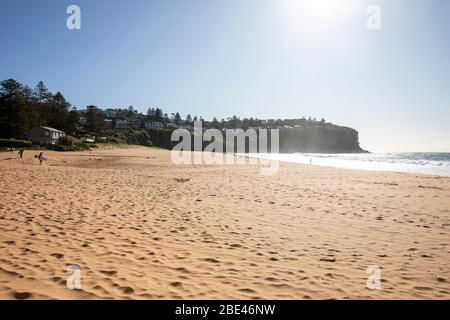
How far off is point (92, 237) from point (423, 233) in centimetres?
988

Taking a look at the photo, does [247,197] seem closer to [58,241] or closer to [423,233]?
[423,233]

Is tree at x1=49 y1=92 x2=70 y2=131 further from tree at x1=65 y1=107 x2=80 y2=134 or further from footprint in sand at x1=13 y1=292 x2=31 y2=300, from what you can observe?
footprint in sand at x1=13 y1=292 x2=31 y2=300

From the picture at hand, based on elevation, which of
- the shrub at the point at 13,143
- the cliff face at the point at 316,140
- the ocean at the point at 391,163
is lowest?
the ocean at the point at 391,163

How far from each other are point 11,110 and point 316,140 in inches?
6754

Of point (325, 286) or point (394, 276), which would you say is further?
point (394, 276)

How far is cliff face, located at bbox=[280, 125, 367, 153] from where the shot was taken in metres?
→ 187

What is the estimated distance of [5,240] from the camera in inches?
256

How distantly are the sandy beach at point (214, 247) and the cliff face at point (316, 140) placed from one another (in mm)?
177887

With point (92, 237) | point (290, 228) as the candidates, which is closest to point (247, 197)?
point (290, 228)

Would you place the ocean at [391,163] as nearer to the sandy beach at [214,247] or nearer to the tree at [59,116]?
the sandy beach at [214,247]

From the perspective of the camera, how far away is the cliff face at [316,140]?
187250mm

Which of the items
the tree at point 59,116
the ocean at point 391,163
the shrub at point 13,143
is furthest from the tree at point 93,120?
the ocean at point 391,163

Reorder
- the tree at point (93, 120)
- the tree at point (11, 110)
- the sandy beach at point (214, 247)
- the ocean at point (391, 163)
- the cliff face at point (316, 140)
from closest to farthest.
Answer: the sandy beach at point (214, 247)
the ocean at point (391, 163)
the tree at point (11, 110)
the tree at point (93, 120)
the cliff face at point (316, 140)

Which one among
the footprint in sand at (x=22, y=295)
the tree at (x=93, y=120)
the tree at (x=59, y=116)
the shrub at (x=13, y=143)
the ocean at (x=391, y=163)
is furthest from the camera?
the tree at (x=93, y=120)
